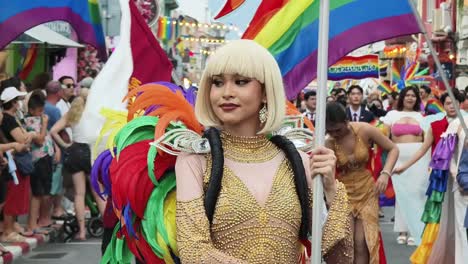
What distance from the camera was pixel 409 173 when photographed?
40.7ft

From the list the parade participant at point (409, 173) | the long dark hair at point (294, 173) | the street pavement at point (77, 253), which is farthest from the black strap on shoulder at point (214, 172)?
the parade participant at point (409, 173)

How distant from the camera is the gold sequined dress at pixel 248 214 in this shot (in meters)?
3.39

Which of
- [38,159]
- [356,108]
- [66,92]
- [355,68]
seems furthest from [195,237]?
[355,68]

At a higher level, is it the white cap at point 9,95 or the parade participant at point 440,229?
the white cap at point 9,95

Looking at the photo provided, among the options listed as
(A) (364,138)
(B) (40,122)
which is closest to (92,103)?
(A) (364,138)

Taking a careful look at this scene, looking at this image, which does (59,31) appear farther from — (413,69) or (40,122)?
(413,69)

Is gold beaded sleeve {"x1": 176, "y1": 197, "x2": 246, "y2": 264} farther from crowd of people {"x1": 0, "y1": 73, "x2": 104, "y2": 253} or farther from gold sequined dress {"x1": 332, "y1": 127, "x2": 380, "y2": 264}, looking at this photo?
crowd of people {"x1": 0, "y1": 73, "x2": 104, "y2": 253}

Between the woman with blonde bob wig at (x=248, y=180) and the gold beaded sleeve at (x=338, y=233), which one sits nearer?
the woman with blonde bob wig at (x=248, y=180)

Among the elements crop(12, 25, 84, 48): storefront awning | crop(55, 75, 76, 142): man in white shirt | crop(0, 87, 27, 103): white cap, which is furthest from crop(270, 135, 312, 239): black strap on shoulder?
crop(12, 25, 84, 48): storefront awning

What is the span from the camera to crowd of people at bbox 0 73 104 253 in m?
11.0

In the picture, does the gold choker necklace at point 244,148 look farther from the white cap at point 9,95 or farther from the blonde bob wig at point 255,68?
the white cap at point 9,95

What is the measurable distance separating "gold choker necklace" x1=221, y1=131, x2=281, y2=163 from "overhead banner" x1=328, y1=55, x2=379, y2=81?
1415cm

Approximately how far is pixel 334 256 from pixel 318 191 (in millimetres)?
373

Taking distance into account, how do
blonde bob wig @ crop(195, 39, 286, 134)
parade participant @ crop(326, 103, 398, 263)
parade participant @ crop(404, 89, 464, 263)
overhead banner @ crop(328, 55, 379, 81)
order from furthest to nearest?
1. overhead banner @ crop(328, 55, 379, 81)
2. parade participant @ crop(404, 89, 464, 263)
3. parade participant @ crop(326, 103, 398, 263)
4. blonde bob wig @ crop(195, 39, 286, 134)
